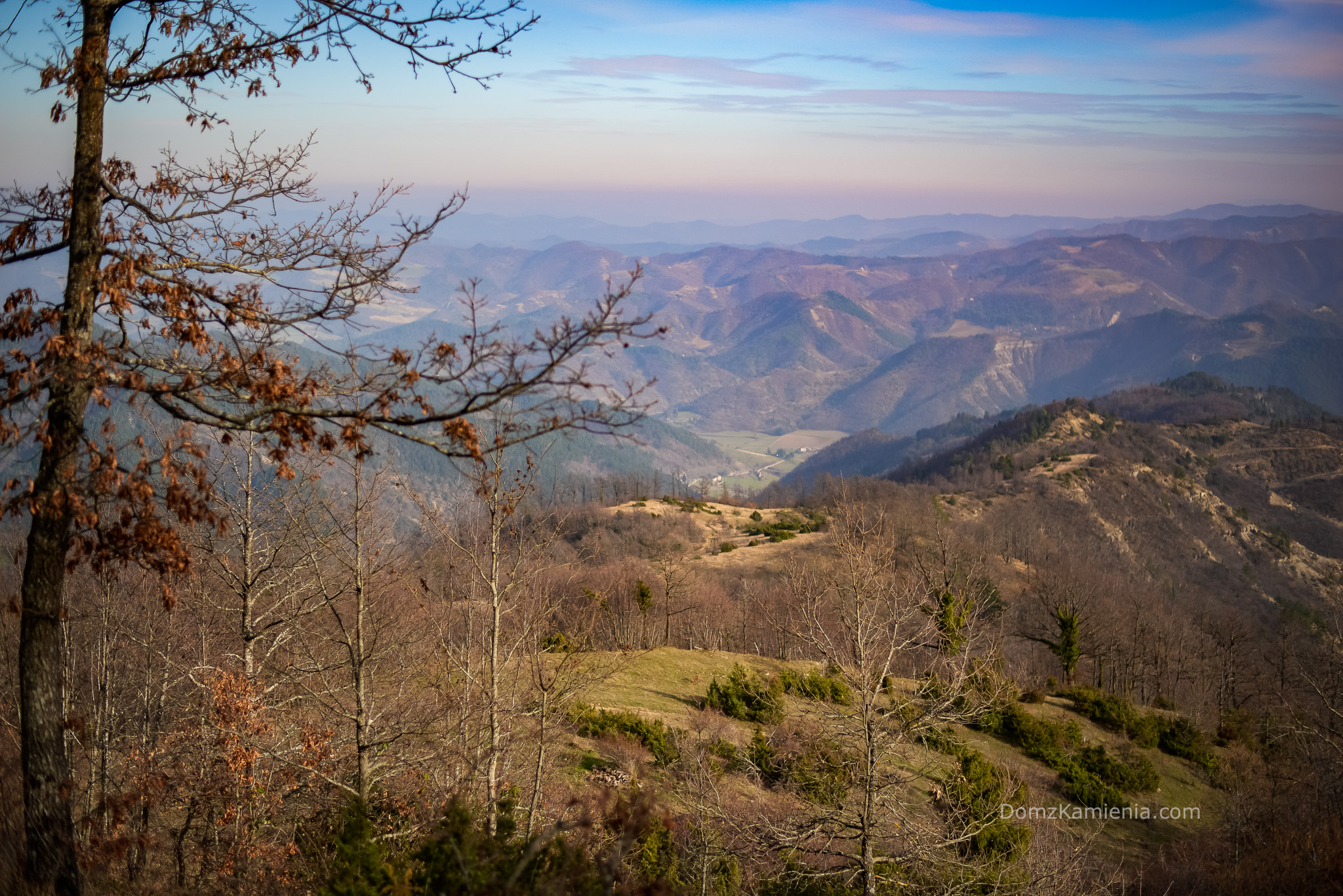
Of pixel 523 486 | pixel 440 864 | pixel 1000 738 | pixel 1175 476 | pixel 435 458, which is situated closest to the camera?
pixel 440 864

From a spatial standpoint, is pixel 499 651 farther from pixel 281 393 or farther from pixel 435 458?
pixel 435 458

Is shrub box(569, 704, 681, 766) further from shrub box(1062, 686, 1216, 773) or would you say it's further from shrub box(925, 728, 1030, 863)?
shrub box(1062, 686, 1216, 773)

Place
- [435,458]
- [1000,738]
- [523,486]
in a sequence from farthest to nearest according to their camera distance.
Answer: [435,458], [1000,738], [523,486]

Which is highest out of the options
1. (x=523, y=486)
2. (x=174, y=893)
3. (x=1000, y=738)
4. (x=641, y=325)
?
(x=641, y=325)

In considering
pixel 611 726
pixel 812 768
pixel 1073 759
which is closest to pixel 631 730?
pixel 611 726

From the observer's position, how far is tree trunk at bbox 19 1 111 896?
20.0ft

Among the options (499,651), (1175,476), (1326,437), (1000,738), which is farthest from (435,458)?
(1326,437)

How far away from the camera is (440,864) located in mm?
5652

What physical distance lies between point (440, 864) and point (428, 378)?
3.58 meters

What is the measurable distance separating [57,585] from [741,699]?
72.0ft

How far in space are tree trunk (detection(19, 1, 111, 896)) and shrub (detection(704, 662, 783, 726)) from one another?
20.2m

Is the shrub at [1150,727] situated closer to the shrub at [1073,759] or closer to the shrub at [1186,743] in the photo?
the shrub at [1186,743]

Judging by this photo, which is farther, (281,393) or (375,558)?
(375,558)

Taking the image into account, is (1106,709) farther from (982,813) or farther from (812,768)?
(982,813)
